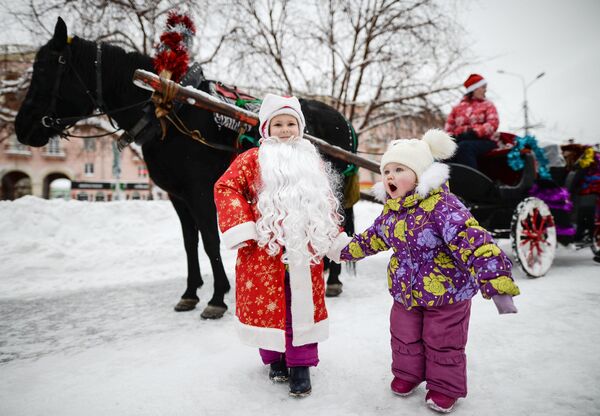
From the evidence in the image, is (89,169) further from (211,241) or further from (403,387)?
(403,387)

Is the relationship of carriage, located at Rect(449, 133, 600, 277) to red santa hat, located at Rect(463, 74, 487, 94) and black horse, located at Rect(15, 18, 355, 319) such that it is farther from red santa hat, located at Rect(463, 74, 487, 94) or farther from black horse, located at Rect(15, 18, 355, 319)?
black horse, located at Rect(15, 18, 355, 319)

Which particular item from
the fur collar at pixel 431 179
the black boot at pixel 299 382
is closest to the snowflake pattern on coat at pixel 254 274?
the black boot at pixel 299 382

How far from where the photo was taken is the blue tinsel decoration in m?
4.05

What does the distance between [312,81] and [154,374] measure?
11.1m

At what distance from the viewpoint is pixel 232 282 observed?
4.41 metres

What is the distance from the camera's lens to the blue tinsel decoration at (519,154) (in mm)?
4047

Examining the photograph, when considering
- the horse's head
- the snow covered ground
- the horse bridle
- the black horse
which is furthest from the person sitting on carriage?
the horse's head

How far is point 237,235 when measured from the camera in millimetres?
1739

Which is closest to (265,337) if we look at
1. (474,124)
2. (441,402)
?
(441,402)

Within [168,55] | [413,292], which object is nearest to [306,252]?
[413,292]

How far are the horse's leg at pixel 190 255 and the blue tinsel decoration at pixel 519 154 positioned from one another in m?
3.68

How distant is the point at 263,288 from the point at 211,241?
135 cm

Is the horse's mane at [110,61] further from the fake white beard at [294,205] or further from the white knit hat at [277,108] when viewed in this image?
the fake white beard at [294,205]

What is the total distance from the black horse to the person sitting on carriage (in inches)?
108
